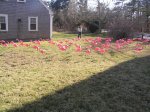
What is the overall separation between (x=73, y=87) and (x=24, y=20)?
1566 centimetres

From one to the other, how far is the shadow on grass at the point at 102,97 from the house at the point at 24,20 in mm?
14486

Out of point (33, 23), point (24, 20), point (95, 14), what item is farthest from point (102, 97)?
point (95, 14)

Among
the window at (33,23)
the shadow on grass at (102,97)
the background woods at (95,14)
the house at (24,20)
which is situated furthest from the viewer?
the background woods at (95,14)

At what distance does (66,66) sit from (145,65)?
2874 millimetres

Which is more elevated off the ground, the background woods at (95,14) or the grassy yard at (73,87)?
the background woods at (95,14)

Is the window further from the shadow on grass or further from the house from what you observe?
the shadow on grass

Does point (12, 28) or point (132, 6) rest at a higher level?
point (132, 6)

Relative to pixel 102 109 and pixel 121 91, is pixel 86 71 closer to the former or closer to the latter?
pixel 121 91

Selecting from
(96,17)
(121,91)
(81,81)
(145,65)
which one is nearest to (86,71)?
(81,81)

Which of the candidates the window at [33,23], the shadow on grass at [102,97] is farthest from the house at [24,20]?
the shadow on grass at [102,97]

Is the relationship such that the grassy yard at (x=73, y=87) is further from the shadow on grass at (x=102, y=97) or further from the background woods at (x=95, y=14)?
the background woods at (x=95, y=14)

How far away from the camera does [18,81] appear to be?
226 inches

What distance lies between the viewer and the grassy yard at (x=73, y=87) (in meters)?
4.30

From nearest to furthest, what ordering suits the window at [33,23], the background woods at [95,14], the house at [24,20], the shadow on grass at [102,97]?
the shadow on grass at [102,97] < the house at [24,20] < the window at [33,23] < the background woods at [95,14]
